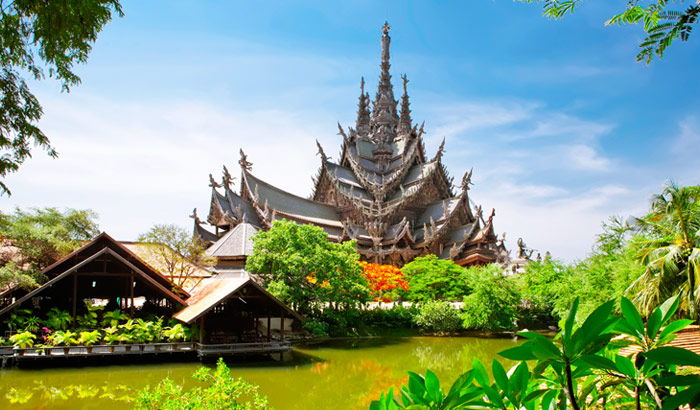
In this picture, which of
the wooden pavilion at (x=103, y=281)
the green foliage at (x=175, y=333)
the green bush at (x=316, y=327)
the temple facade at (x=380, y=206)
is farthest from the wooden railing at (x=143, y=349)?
the temple facade at (x=380, y=206)

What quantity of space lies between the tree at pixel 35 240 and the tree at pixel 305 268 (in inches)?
262

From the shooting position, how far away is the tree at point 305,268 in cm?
1722

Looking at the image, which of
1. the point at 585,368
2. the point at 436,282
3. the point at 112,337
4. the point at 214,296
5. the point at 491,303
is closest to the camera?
the point at 585,368

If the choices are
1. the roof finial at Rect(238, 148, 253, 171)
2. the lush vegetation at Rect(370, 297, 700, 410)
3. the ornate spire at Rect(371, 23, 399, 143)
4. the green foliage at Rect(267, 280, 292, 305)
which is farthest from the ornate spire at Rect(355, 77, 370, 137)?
the lush vegetation at Rect(370, 297, 700, 410)

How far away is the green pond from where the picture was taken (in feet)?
29.8

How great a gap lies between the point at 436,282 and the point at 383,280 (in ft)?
8.53

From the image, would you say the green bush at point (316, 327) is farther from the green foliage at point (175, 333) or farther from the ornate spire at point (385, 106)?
the ornate spire at point (385, 106)

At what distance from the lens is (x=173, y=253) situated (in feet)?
57.1

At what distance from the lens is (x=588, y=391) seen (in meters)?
1.56

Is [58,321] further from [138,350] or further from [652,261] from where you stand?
[652,261]

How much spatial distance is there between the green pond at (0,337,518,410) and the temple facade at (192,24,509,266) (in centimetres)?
1239

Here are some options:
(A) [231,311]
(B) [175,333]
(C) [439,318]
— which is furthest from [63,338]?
(C) [439,318]

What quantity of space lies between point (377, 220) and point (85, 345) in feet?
66.1

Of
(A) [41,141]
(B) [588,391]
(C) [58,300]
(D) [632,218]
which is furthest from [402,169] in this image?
(B) [588,391]
